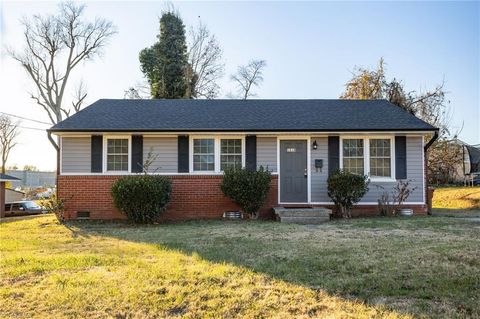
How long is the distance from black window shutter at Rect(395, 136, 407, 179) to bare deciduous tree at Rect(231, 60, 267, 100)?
24.2 meters

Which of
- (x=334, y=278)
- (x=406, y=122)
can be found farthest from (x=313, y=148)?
(x=334, y=278)

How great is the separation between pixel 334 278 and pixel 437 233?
4.45 m

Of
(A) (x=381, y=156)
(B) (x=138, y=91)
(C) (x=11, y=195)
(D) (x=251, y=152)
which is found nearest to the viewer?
(D) (x=251, y=152)

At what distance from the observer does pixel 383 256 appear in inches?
228

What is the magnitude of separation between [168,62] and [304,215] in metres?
21.4

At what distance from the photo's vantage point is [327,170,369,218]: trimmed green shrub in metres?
11.6

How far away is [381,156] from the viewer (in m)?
12.6

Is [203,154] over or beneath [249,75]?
beneath

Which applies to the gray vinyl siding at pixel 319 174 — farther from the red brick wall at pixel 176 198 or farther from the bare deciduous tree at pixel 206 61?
the bare deciduous tree at pixel 206 61

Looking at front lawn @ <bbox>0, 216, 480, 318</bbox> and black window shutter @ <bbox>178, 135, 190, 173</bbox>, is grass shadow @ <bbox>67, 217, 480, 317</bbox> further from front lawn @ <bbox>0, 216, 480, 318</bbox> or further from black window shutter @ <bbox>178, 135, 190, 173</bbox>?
black window shutter @ <bbox>178, 135, 190, 173</bbox>

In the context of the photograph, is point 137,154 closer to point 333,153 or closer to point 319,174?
point 319,174

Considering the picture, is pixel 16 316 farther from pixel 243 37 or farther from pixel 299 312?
pixel 243 37

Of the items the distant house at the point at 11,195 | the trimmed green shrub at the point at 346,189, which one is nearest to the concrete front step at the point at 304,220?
the trimmed green shrub at the point at 346,189

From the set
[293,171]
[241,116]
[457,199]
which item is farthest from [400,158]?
[457,199]
